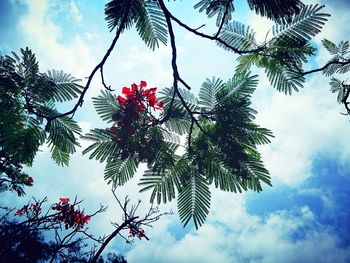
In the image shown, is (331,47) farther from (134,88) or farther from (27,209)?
(27,209)

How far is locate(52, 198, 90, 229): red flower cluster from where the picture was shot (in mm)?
7988

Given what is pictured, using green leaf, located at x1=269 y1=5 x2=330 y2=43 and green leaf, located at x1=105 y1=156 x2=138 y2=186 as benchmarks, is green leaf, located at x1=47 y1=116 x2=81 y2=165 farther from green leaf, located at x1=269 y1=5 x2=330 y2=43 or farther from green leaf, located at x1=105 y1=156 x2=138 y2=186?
green leaf, located at x1=269 y1=5 x2=330 y2=43

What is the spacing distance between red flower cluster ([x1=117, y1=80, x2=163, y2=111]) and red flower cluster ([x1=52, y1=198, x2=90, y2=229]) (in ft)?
22.7

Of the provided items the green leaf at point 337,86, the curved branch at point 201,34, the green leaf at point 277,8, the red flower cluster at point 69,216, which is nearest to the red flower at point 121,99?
the curved branch at point 201,34

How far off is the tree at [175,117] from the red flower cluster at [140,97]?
0.4 inches

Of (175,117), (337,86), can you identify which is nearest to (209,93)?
(175,117)

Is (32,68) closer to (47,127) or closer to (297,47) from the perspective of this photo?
(47,127)

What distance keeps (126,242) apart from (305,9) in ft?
23.6

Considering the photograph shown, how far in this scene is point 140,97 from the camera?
2.24m

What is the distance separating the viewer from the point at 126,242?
7.40 metres

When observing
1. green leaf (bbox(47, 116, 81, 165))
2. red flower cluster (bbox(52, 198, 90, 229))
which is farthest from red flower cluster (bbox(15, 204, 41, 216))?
green leaf (bbox(47, 116, 81, 165))

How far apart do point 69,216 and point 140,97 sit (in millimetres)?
7116

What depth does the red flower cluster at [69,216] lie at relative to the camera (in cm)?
799

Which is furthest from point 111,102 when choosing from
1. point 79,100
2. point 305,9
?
point 305,9
